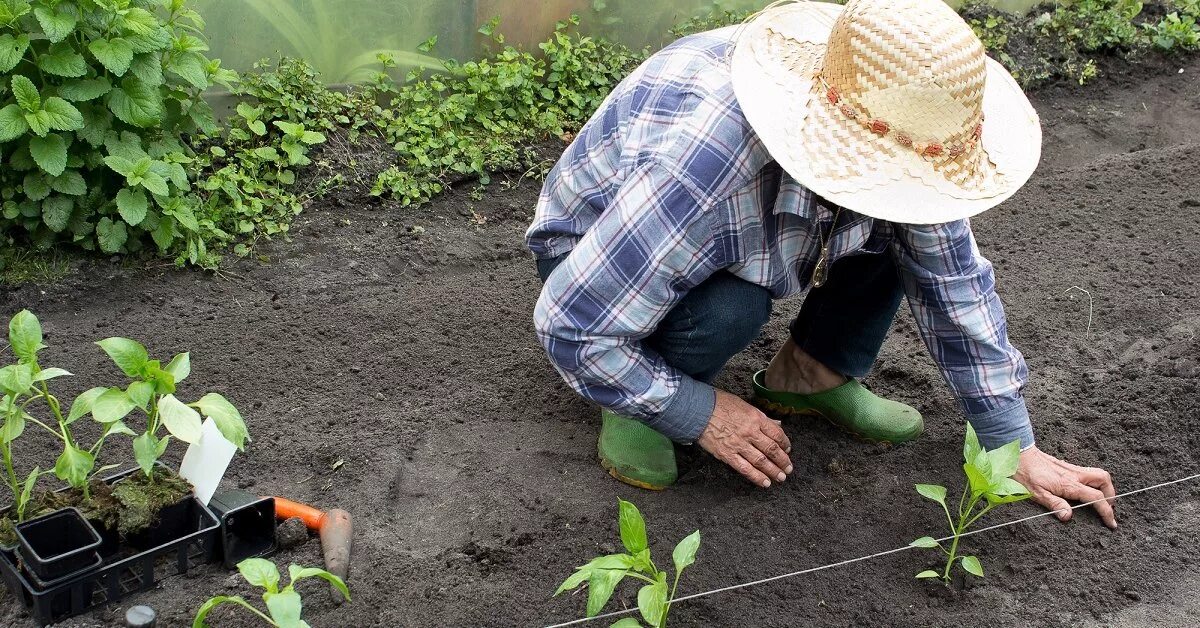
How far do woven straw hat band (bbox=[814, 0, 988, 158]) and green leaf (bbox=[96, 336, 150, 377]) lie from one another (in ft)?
4.04

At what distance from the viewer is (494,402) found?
263 cm

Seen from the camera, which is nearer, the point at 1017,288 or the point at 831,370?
the point at 831,370

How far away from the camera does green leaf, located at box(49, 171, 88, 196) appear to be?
277cm

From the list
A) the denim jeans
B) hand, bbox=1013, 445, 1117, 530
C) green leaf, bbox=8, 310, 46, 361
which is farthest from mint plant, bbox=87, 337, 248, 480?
hand, bbox=1013, 445, 1117, 530

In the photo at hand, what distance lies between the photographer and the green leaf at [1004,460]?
78.4 inches

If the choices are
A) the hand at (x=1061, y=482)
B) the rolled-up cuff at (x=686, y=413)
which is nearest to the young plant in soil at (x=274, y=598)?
the rolled-up cuff at (x=686, y=413)

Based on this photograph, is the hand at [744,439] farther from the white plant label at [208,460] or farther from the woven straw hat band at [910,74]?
the white plant label at [208,460]

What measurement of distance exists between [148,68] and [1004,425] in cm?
225

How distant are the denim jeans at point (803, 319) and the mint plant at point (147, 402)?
31.7 inches

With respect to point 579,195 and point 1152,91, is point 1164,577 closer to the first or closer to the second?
point 579,195

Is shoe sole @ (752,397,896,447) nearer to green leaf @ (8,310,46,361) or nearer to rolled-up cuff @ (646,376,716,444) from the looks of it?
rolled-up cuff @ (646,376,716,444)

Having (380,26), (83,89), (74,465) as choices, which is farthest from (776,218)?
(380,26)

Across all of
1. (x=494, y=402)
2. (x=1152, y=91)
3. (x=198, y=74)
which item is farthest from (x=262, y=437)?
(x=1152, y=91)

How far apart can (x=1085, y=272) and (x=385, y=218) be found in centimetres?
215
